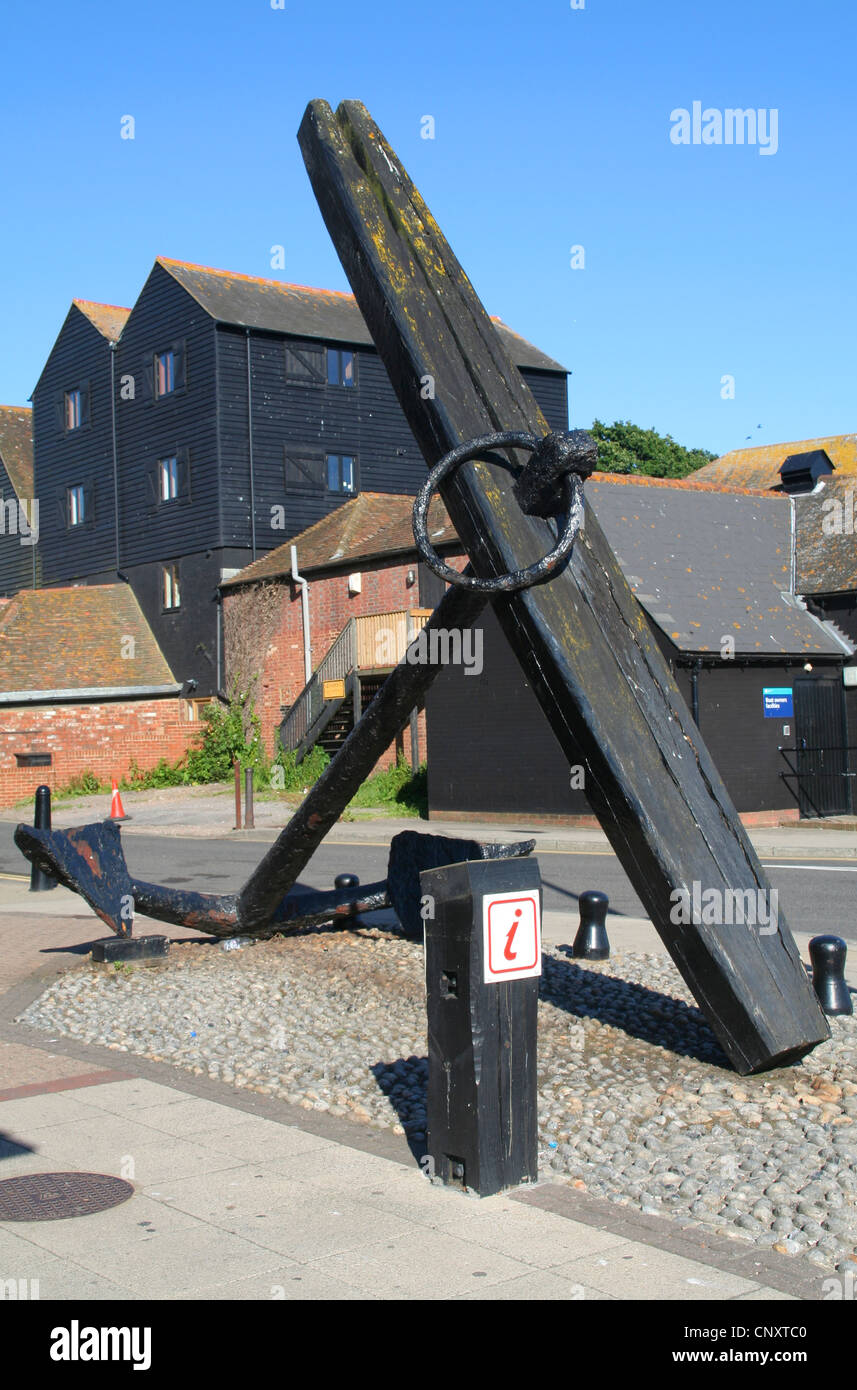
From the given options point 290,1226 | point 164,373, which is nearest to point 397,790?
point 164,373

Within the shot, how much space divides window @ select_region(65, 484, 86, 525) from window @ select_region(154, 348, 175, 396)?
5.55 meters

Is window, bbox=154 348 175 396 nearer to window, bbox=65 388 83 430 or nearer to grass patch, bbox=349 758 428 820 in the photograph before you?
window, bbox=65 388 83 430

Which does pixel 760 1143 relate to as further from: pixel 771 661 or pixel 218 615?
pixel 218 615

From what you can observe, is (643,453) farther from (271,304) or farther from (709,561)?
(709,561)

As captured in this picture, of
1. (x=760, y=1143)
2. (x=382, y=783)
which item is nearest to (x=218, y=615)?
(x=382, y=783)

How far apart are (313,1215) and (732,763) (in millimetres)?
18429

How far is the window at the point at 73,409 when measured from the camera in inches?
1608

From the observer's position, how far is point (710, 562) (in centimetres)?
2409

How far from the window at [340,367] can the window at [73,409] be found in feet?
28.7

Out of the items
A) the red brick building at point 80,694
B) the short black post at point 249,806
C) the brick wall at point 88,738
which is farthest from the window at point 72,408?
the short black post at point 249,806

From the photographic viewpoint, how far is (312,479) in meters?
36.7

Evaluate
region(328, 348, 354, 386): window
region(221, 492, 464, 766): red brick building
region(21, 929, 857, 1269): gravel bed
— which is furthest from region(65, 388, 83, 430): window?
region(21, 929, 857, 1269): gravel bed

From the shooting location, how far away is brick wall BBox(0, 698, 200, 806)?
32375 millimetres

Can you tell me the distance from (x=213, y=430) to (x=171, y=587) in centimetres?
486
